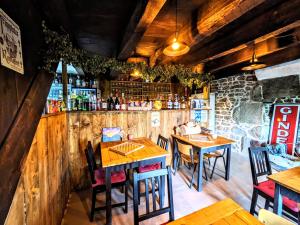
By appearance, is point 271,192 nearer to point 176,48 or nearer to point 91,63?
point 176,48

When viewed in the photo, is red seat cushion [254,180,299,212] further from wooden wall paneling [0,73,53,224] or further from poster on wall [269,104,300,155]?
wooden wall paneling [0,73,53,224]

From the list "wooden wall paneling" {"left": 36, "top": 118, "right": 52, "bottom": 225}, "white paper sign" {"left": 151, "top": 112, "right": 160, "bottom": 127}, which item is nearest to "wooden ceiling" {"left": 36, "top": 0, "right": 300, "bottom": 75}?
"wooden wall paneling" {"left": 36, "top": 118, "right": 52, "bottom": 225}

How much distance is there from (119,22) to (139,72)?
3.90ft

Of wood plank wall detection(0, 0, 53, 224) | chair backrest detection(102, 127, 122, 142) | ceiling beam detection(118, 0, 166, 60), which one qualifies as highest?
ceiling beam detection(118, 0, 166, 60)

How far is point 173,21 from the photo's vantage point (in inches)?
75.4

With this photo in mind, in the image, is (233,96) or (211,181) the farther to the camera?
(233,96)

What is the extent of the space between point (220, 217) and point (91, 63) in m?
2.46

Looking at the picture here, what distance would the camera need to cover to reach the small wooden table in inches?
53.9

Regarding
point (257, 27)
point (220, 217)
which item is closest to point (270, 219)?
point (220, 217)

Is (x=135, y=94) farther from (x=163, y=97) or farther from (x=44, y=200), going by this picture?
(x=44, y=200)

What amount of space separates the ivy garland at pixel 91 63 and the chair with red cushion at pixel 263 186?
205 centimetres

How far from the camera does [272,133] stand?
144 inches

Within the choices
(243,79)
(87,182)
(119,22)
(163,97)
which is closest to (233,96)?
(243,79)

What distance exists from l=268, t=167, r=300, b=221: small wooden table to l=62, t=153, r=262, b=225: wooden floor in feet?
2.62
